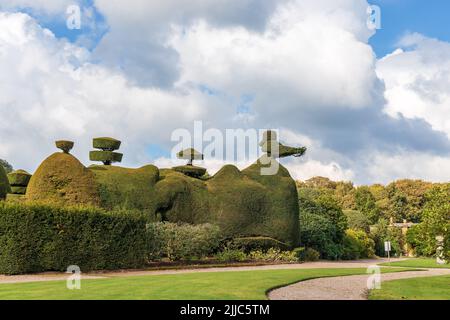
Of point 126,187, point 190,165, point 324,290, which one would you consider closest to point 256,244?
point 190,165

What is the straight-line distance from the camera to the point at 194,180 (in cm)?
3234

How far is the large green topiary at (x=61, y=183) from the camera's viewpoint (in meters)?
26.2

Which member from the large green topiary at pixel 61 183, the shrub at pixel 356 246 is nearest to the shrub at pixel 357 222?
the shrub at pixel 356 246

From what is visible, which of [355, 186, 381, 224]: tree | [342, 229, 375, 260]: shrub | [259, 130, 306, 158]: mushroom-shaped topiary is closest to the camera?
[259, 130, 306, 158]: mushroom-shaped topiary

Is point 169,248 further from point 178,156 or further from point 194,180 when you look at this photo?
point 178,156

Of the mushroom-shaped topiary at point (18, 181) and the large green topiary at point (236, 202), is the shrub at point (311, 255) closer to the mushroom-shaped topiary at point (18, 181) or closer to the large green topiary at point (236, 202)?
the large green topiary at point (236, 202)

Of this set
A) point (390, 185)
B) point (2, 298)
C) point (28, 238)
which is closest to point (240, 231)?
point (28, 238)

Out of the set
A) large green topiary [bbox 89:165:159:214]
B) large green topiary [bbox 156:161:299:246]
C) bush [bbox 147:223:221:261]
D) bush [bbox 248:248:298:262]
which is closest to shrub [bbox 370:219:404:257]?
large green topiary [bbox 156:161:299:246]

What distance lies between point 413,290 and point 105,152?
70.2 feet

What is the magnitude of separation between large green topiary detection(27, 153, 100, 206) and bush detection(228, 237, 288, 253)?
9.08 metres

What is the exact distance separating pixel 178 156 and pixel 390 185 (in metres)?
53.5

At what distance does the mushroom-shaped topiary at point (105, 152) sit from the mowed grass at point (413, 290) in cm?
1956

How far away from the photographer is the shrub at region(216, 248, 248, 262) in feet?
96.6

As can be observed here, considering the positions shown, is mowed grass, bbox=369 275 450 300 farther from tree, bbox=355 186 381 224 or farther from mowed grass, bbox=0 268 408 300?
tree, bbox=355 186 381 224
